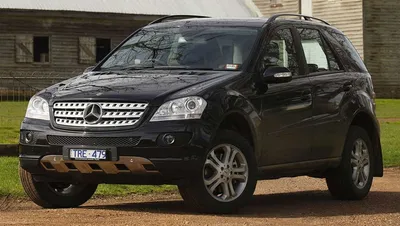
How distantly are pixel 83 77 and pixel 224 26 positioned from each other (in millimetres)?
1521

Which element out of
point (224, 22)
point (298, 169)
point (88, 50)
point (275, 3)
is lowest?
point (298, 169)

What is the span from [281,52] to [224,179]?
1.86 meters

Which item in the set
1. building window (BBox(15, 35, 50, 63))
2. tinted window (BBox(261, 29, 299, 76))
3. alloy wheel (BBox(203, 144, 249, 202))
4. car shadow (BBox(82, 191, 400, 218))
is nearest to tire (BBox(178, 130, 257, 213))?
alloy wheel (BBox(203, 144, 249, 202))

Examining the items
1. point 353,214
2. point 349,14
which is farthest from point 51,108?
point 349,14

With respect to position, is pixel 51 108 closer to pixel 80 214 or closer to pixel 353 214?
pixel 80 214

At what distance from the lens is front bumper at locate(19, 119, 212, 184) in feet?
31.3

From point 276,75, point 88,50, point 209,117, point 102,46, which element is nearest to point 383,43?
point 102,46

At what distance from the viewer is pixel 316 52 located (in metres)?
12.1

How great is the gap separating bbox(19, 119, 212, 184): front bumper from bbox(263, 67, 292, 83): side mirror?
3.70 feet

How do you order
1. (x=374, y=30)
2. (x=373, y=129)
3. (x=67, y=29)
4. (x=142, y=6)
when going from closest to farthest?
1. (x=373, y=129)
2. (x=142, y=6)
3. (x=67, y=29)
4. (x=374, y=30)

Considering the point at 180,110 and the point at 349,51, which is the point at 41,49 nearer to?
the point at 349,51

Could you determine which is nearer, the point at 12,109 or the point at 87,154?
the point at 87,154

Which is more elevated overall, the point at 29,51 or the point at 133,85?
the point at 133,85

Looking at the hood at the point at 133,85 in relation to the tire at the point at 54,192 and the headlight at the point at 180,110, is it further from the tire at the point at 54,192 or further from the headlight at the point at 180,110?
the tire at the point at 54,192
